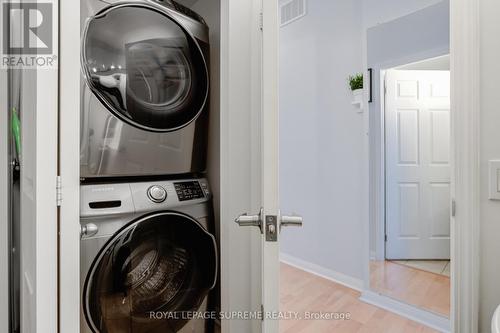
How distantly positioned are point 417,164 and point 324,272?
1356 millimetres

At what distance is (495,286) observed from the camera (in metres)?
1.14

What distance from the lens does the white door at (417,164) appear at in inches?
88.6

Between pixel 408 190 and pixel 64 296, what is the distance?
94.6 inches

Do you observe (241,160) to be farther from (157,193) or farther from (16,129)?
(16,129)

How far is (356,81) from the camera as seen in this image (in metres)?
2.57

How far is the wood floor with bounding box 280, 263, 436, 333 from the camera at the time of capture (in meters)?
1.97

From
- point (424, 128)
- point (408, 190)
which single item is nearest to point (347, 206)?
point (408, 190)

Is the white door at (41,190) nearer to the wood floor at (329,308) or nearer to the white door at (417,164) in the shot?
the wood floor at (329,308)

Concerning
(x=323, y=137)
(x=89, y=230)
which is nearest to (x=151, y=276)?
(x=89, y=230)

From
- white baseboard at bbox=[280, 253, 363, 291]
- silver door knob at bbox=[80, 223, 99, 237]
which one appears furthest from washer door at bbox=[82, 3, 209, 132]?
white baseboard at bbox=[280, 253, 363, 291]

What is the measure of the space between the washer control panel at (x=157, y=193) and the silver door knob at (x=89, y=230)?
8.6 inches

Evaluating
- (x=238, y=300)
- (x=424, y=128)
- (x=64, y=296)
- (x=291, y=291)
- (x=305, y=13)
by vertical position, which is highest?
(x=305, y=13)

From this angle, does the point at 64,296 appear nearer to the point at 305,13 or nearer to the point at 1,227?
the point at 1,227

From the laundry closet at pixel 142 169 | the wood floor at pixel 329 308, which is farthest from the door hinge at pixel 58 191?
the wood floor at pixel 329 308
